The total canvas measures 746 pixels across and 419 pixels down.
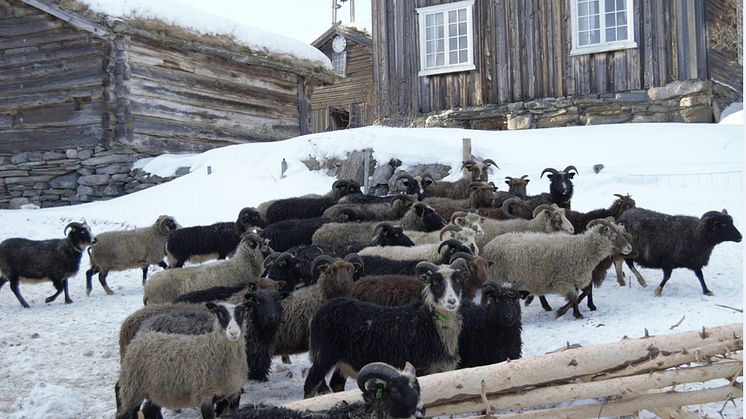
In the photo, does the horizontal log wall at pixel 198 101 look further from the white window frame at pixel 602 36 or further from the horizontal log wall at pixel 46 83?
the white window frame at pixel 602 36

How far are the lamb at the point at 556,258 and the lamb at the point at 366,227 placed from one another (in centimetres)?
194

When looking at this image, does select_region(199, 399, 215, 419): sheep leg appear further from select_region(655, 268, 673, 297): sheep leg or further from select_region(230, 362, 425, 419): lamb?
select_region(655, 268, 673, 297): sheep leg

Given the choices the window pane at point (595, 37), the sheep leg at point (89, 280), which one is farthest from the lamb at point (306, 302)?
the window pane at point (595, 37)

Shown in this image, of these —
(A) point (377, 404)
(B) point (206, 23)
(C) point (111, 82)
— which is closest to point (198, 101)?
(B) point (206, 23)

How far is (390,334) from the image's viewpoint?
6137 mm

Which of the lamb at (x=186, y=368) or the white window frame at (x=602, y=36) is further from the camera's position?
the white window frame at (x=602, y=36)

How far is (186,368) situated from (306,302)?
5.87 feet

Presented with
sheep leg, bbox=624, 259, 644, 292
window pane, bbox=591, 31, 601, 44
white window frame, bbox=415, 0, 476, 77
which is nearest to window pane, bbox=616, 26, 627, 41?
window pane, bbox=591, 31, 601, 44

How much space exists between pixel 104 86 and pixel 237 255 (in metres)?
12.1

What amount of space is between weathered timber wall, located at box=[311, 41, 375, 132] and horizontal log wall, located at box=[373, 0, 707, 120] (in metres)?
15.9

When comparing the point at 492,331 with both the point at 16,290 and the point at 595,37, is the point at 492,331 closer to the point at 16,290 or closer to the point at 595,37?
the point at 16,290

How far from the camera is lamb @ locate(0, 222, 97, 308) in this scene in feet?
35.6

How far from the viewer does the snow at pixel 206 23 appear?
19.4 metres

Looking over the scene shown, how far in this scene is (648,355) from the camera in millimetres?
5410
